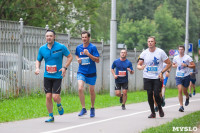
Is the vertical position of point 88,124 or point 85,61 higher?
point 85,61

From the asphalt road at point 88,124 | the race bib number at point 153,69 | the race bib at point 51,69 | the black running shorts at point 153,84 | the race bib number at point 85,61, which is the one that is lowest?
the asphalt road at point 88,124

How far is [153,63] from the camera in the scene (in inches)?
457

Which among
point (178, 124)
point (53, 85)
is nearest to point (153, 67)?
point (178, 124)

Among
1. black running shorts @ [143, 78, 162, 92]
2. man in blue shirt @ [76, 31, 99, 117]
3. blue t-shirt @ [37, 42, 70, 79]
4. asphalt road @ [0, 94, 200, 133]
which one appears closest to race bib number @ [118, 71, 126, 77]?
asphalt road @ [0, 94, 200, 133]

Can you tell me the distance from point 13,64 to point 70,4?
43.2ft

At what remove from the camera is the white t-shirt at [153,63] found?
11586mm

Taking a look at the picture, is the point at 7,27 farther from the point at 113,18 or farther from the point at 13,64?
the point at 113,18

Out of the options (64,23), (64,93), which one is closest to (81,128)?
(64,93)

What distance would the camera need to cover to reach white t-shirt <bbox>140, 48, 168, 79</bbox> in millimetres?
11586

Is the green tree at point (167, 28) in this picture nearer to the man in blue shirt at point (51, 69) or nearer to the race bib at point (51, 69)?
the man in blue shirt at point (51, 69)

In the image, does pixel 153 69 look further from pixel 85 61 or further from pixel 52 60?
pixel 52 60

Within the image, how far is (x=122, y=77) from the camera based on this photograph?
15.2 m
